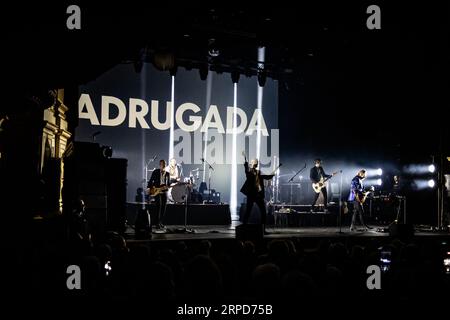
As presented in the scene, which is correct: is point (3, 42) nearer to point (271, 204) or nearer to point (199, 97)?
point (271, 204)

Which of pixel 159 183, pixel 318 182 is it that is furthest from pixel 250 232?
pixel 318 182

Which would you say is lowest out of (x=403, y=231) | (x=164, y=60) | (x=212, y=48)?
(x=403, y=231)

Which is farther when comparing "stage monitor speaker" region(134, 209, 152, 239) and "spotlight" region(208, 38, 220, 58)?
"spotlight" region(208, 38, 220, 58)

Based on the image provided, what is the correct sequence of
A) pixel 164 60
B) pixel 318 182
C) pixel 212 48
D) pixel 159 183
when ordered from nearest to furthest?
pixel 159 183, pixel 164 60, pixel 212 48, pixel 318 182

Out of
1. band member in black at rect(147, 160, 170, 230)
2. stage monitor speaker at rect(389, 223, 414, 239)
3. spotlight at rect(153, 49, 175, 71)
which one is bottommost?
stage monitor speaker at rect(389, 223, 414, 239)

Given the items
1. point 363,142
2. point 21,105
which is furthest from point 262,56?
point 21,105

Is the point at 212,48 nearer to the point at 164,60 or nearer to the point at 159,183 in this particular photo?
the point at 164,60

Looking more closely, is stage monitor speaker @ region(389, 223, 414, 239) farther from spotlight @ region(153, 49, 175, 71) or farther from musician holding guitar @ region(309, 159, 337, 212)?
spotlight @ region(153, 49, 175, 71)

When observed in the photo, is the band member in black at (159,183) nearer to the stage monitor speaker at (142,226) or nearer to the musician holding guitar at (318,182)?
the stage monitor speaker at (142,226)

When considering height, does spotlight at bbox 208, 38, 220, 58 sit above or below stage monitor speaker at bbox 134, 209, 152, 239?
above

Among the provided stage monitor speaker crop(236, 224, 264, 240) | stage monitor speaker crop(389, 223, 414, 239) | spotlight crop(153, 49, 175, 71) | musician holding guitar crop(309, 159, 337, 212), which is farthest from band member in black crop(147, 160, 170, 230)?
stage monitor speaker crop(389, 223, 414, 239)

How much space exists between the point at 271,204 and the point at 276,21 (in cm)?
656

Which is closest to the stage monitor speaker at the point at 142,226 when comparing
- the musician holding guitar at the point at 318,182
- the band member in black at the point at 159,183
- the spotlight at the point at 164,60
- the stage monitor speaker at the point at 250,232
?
the stage monitor speaker at the point at 250,232

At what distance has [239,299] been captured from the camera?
2904 millimetres
